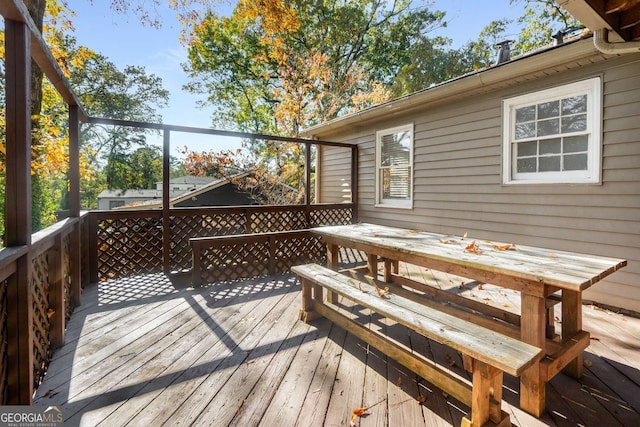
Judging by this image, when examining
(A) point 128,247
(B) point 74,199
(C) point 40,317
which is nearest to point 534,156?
(C) point 40,317

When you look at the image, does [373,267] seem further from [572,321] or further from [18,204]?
[18,204]

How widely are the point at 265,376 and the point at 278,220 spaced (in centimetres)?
430

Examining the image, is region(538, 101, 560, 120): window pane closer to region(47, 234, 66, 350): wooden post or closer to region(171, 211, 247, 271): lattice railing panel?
region(171, 211, 247, 271): lattice railing panel

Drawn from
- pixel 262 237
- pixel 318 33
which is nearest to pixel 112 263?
pixel 262 237

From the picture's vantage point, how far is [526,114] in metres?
3.91

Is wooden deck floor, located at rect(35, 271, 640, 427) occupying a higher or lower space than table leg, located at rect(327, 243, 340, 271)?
lower

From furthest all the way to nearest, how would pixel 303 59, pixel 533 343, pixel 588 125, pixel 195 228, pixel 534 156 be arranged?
1. pixel 303 59
2. pixel 195 228
3. pixel 534 156
4. pixel 588 125
5. pixel 533 343

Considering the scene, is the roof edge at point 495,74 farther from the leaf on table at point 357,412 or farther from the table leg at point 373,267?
the leaf on table at point 357,412

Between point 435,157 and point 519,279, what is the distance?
3528 millimetres

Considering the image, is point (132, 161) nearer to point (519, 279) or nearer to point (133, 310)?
point (133, 310)

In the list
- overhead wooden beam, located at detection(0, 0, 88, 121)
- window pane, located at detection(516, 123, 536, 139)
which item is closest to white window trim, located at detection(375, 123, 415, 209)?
window pane, located at detection(516, 123, 536, 139)

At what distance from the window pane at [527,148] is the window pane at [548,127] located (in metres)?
0.15

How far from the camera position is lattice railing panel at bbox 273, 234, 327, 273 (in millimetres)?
4809

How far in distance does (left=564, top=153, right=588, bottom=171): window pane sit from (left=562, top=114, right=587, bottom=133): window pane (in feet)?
0.95
